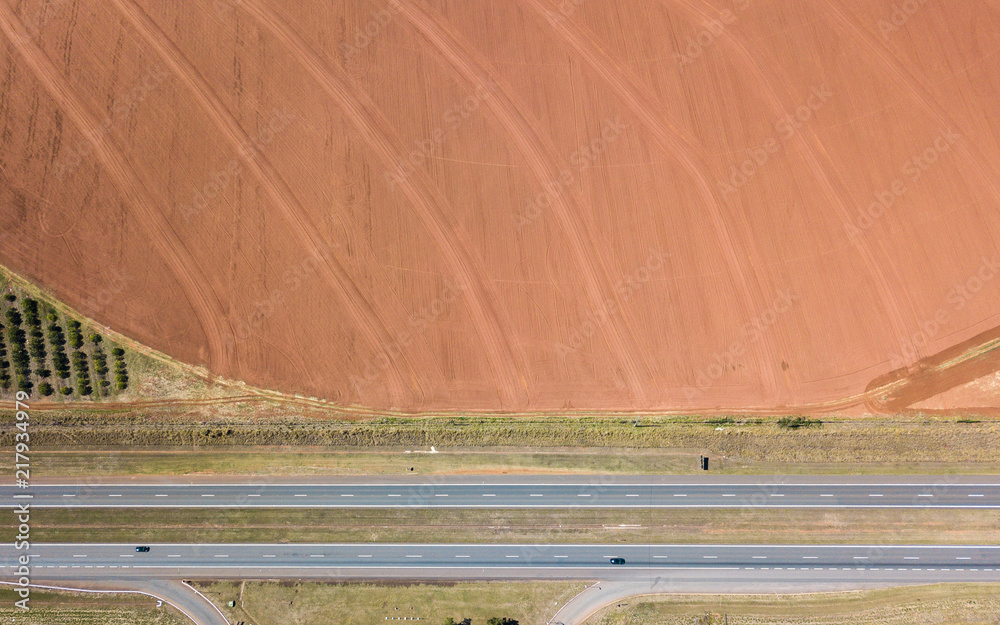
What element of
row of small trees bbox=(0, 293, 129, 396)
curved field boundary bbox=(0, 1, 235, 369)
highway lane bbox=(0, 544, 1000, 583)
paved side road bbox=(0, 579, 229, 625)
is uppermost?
curved field boundary bbox=(0, 1, 235, 369)

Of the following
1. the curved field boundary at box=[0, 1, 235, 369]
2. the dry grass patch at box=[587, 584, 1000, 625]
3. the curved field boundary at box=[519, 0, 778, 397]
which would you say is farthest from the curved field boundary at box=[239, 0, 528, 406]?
the dry grass patch at box=[587, 584, 1000, 625]

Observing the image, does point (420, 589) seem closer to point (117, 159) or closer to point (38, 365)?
point (38, 365)

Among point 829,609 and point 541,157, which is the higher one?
point 541,157

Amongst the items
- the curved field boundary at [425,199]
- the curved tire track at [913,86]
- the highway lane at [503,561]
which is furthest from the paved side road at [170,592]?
the curved tire track at [913,86]

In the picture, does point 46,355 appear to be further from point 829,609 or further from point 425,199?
point 829,609

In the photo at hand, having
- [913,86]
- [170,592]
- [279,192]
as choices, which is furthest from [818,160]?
[170,592]

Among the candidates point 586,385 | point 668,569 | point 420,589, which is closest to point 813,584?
point 668,569

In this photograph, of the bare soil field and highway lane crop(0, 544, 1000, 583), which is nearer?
highway lane crop(0, 544, 1000, 583)

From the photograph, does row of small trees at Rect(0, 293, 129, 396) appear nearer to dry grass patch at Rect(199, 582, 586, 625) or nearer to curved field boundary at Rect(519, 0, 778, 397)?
dry grass patch at Rect(199, 582, 586, 625)
